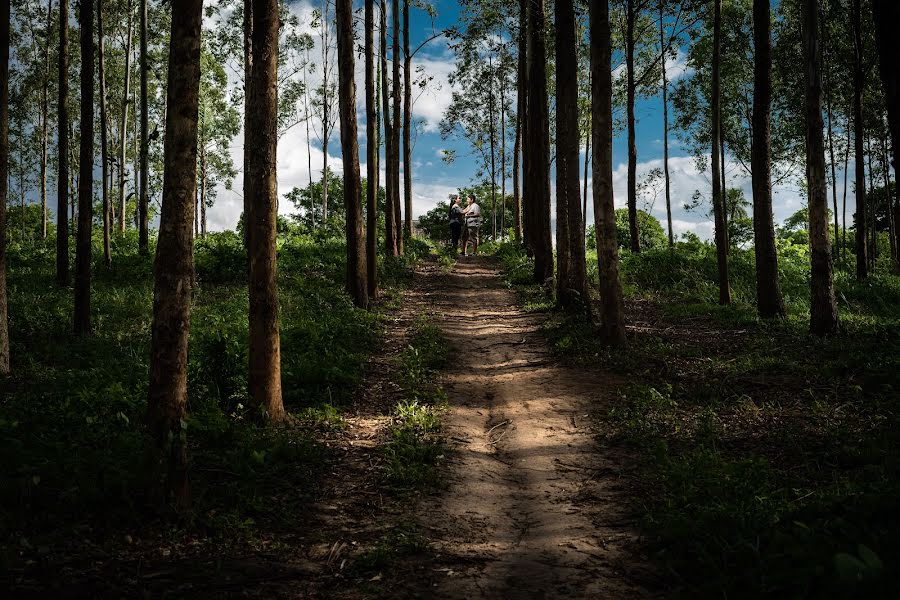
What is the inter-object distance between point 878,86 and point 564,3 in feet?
59.3

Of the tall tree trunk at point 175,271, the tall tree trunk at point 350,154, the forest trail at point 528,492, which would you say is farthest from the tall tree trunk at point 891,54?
the tall tree trunk at point 350,154

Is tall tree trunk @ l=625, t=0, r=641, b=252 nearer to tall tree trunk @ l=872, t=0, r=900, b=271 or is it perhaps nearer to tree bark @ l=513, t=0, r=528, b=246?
tree bark @ l=513, t=0, r=528, b=246

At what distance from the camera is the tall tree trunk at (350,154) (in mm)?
12828

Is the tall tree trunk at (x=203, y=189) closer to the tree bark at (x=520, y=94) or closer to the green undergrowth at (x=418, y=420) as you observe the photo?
the tree bark at (x=520, y=94)

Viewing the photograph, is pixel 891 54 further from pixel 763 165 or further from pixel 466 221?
pixel 466 221

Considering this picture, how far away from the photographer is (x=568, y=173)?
1216 centimetres

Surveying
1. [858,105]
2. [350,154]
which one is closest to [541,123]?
[350,154]

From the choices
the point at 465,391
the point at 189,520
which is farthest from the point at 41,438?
the point at 465,391

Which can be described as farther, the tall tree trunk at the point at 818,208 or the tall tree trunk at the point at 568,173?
the tall tree trunk at the point at 568,173

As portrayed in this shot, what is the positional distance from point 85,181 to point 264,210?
8612 mm

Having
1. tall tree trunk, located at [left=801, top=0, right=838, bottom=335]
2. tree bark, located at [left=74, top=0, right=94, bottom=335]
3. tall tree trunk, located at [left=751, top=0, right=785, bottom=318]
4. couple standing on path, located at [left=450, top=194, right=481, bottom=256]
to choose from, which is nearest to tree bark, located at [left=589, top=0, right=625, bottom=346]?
tall tree trunk, located at [left=801, top=0, right=838, bottom=335]

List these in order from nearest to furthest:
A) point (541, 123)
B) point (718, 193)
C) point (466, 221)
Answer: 1. point (718, 193)
2. point (541, 123)
3. point (466, 221)

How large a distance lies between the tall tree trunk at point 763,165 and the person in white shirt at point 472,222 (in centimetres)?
1085

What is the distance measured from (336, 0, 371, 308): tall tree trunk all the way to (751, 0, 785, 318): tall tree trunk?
870 cm
